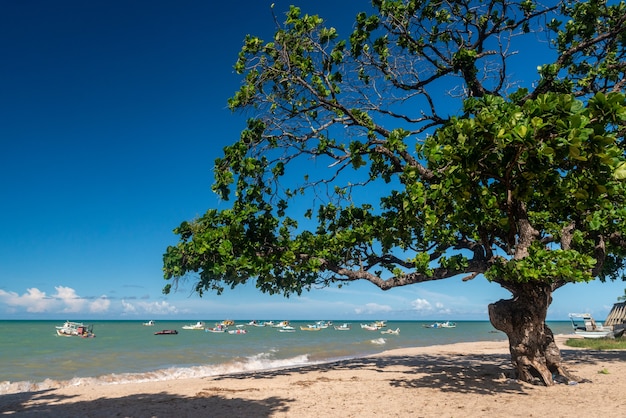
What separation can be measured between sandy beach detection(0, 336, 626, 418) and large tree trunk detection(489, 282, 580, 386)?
0.42 m

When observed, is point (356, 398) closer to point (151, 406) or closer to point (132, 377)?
point (151, 406)

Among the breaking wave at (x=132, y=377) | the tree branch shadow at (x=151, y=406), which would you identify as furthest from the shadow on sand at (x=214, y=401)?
the breaking wave at (x=132, y=377)

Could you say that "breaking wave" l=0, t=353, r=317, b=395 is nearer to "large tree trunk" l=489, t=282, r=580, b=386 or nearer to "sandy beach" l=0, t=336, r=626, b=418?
"sandy beach" l=0, t=336, r=626, b=418

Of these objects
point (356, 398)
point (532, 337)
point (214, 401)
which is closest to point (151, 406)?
point (214, 401)

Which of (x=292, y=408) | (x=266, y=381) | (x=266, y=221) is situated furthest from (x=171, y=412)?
(x=266, y=221)

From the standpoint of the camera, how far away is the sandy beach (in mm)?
7109

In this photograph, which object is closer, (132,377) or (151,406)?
(151,406)

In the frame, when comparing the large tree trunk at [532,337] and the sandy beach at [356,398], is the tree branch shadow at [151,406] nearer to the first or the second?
the sandy beach at [356,398]

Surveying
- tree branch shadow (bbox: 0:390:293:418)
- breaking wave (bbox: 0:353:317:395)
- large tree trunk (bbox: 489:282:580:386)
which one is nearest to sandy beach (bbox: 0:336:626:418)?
tree branch shadow (bbox: 0:390:293:418)

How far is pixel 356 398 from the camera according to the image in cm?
833

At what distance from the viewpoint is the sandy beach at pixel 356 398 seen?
23.3ft

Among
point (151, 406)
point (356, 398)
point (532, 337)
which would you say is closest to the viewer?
point (151, 406)

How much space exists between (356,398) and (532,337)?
4066mm

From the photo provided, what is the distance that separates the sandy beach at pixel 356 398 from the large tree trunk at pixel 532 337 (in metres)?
0.42
